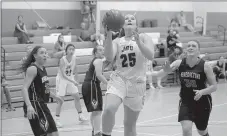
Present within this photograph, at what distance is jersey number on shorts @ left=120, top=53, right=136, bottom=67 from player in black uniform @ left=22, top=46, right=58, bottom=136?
3.80 feet

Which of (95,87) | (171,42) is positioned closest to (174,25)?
(171,42)

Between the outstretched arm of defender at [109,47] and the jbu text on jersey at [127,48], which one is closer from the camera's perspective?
the outstretched arm of defender at [109,47]

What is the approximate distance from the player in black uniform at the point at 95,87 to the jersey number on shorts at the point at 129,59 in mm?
2026

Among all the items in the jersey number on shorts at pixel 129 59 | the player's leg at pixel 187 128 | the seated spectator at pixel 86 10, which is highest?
the seated spectator at pixel 86 10

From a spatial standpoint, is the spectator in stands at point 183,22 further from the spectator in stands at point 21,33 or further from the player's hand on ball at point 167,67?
the player's hand on ball at point 167,67

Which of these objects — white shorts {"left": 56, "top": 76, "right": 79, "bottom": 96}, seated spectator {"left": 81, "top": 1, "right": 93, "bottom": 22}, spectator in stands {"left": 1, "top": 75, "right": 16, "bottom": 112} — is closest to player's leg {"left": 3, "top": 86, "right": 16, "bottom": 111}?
spectator in stands {"left": 1, "top": 75, "right": 16, "bottom": 112}

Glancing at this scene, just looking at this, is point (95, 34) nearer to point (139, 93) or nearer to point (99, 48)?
point (99, 48)

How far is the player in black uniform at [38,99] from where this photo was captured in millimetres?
6098

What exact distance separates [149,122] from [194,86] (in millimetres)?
4162

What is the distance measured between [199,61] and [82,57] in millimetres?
10851

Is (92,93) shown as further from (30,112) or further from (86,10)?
(86,10)

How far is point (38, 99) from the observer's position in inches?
244

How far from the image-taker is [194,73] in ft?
20.4

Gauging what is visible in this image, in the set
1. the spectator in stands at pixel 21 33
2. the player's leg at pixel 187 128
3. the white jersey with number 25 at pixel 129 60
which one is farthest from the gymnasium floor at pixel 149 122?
the spectator in stands at pixel 21 33
